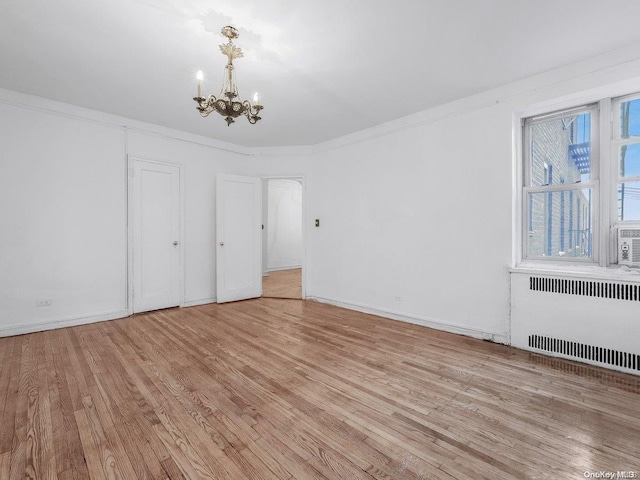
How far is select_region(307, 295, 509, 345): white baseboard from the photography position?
3.31 meters

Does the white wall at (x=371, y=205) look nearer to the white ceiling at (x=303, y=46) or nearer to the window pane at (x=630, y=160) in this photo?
the white ceiling at (x=303, y=46)

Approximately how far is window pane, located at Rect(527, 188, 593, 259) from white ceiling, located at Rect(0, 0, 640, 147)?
1.36m

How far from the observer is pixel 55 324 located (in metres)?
3.76

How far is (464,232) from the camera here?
3594mm

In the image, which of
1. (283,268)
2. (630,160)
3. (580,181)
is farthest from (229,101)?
(283,268)

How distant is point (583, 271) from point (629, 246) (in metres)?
0.46

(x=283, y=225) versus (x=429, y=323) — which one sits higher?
(x=283, y=225)

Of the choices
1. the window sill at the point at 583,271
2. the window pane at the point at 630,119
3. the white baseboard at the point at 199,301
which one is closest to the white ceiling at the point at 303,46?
the window pane at the point at 630,119

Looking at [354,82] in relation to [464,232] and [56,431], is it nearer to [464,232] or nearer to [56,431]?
[464,232]

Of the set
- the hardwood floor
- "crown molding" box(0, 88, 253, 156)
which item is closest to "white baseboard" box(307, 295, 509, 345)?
the hardwood floor

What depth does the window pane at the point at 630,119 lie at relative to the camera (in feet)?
9.23

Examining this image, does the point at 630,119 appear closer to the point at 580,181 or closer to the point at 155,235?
the point at 580,181

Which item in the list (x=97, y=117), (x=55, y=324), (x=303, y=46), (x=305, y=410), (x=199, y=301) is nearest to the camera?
(x=305, y=410)

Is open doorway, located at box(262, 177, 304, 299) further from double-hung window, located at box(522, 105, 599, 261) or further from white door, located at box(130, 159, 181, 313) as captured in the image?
double-hung window, located at box(522, 105, 599, 261)
